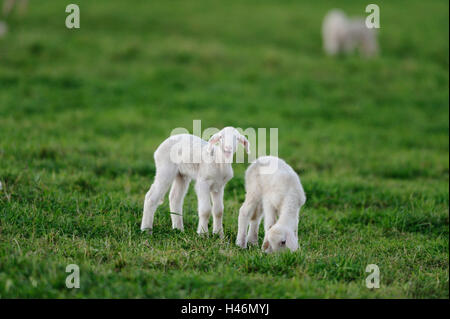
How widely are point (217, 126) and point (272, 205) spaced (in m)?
6.01

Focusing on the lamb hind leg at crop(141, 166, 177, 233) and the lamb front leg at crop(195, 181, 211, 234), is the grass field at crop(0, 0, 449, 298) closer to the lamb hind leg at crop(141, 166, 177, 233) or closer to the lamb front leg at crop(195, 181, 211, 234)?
the lamb hind leg at crop(141, 166, 177, 233)

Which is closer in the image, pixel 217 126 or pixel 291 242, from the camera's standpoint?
pixel 291 242

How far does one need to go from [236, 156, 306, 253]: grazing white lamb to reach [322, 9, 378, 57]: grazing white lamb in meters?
12.5

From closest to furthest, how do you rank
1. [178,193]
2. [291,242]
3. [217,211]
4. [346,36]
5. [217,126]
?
[291,242]
[217,211]
[178,193]
[217,126]
[346,36]

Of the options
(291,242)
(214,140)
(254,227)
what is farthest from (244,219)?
(214,140)

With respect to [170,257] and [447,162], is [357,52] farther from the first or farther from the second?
[170,257]

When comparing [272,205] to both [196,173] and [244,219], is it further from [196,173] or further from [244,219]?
[196,173]

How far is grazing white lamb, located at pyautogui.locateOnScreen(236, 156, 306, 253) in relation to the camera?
15.7 ft

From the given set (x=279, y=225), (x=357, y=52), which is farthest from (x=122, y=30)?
(x=279, y=225)

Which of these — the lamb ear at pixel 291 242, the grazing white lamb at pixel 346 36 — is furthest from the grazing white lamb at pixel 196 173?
the grazing white lamb at pixel 346 36

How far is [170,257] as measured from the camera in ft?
14.9

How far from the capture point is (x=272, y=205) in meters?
5.13

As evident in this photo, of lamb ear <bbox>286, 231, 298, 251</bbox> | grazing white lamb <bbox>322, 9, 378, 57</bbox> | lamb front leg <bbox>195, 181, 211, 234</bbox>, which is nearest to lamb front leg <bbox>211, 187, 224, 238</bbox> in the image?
lamb front leg <bbox>195, 181, 211, 234</bbox>

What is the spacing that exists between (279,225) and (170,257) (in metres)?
0.97
